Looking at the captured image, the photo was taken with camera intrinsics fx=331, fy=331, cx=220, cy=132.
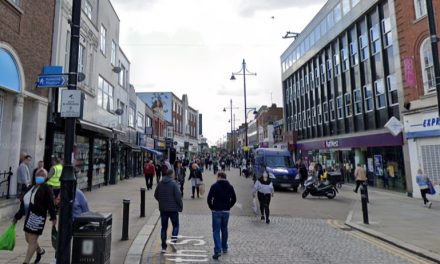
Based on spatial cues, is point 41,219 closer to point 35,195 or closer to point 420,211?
point 35,195

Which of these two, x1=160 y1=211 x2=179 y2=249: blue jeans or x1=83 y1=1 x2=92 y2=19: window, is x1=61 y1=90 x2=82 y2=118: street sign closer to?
x1=160 y1=211 x2=179 y2=249: blue jeans

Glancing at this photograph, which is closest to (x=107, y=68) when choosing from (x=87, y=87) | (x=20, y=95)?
(x=87, y=87)

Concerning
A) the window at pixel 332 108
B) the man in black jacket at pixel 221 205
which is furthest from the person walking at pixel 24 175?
the window at pixel 332 108

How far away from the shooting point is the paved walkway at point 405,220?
8664 millimetres

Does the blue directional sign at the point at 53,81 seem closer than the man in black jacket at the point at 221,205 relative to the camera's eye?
Yes

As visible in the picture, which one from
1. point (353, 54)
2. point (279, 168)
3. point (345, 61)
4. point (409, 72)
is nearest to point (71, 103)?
point (279, 168)

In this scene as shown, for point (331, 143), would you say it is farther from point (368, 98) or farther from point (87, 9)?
point (87, 9)

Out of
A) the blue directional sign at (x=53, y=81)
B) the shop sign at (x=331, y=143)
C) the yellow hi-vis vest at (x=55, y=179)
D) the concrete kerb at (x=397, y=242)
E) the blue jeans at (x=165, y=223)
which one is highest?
the shop sign at (x=331, y=143)

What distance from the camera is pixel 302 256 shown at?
7.01 m

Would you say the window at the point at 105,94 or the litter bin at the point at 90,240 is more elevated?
the window at the point at 105,94

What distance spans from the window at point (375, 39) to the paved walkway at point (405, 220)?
10.4m

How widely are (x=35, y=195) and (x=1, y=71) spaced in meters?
6.24

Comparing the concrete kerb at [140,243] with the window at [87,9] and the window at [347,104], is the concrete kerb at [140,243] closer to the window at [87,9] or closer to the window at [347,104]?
the window at [87,9]

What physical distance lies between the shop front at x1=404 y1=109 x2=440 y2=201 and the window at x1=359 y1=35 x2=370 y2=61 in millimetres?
7120
